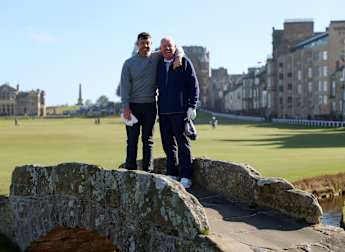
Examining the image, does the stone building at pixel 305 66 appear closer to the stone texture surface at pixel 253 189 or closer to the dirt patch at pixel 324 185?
the dirt patch at pixel 324 185

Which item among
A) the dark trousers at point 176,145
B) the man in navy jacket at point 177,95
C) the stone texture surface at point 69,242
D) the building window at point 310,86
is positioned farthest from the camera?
the building window at point 310,86

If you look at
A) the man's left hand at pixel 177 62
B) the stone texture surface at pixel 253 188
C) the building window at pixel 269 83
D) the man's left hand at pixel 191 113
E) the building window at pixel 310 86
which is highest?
the building window at pixel 269 83

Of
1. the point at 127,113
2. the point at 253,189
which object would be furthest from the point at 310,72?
the point at 253,189

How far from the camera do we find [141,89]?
489 inches

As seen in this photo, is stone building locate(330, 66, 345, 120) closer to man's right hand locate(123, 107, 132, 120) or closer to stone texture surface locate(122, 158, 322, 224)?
stone texture surface locate(122, 158, 322, 224)

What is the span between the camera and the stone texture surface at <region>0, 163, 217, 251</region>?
29.8 feet

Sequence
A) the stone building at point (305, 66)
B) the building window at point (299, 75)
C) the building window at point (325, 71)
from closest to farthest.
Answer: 1. the stone building at point (305, 66)
2. the building window at point (325, 71)
3. the building window at point (299, 75)

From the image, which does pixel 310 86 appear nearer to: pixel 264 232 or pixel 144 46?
pixel 144 46

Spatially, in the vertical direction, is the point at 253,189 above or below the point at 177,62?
below

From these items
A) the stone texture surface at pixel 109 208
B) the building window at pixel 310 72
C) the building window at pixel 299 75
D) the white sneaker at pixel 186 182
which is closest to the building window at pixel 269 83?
the building window at pixel 299 75

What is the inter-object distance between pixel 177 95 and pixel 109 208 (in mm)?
2621

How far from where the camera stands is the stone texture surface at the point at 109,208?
909 centimetres

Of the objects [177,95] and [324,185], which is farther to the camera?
[324,185]

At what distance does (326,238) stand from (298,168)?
18.8 meters
